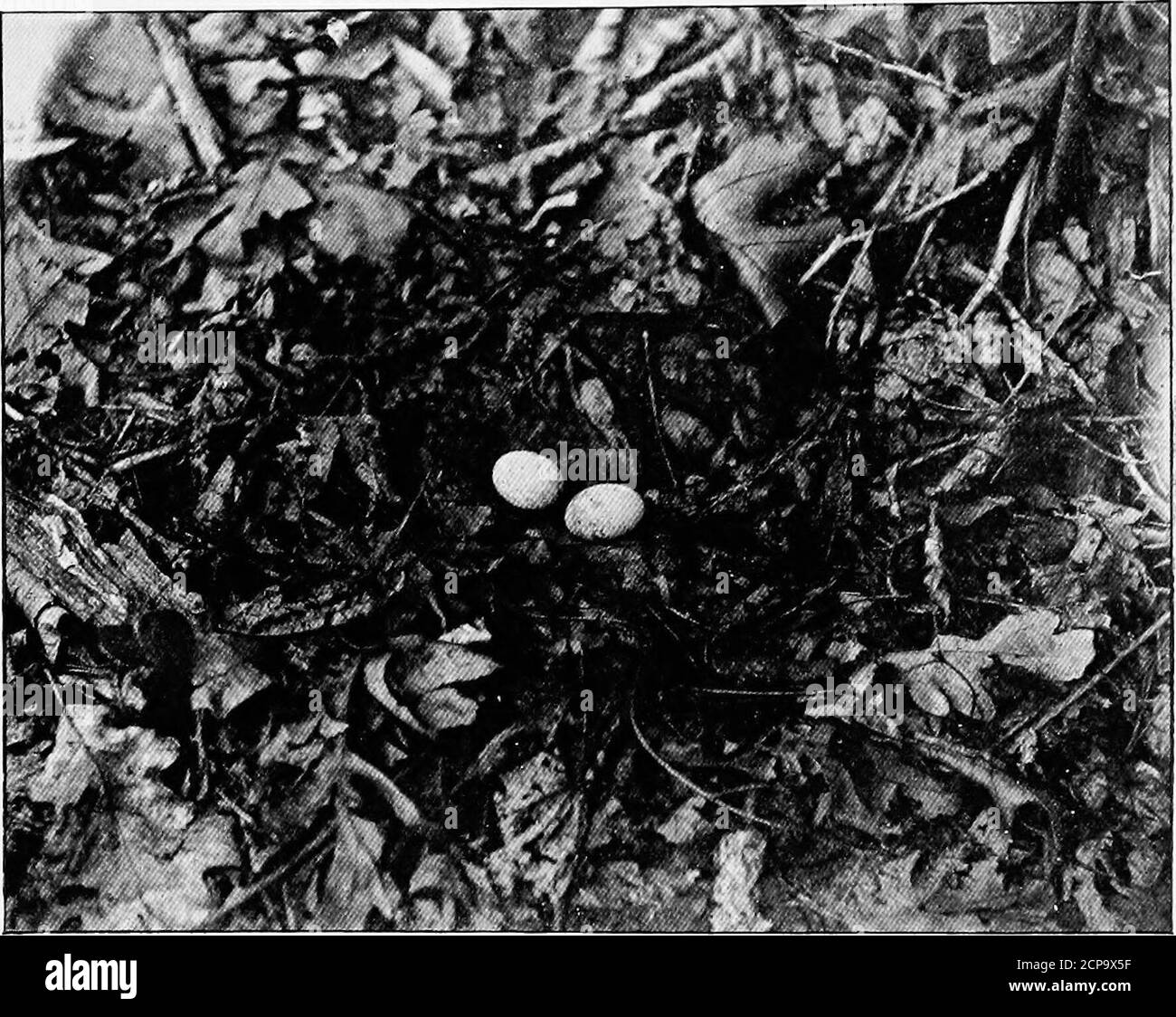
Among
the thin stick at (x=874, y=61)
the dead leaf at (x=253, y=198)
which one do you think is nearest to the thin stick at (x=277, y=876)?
the dead leaf at (x=253, y=198)

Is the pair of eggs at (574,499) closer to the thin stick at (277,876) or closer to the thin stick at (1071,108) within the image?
the thin stick at (277,876)

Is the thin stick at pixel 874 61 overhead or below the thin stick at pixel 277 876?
overhead

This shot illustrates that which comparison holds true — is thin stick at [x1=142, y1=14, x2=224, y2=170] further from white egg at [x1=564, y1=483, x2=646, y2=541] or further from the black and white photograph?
white egg at [x1=564, y1=483, x2=646, y2=541]

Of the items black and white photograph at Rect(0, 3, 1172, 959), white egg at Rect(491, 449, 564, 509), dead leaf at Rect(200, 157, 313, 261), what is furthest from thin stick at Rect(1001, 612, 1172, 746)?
dead leaf at Rect(200, 157, 313, 261)

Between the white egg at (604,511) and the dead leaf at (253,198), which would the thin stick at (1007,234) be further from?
the dead leaf at (253,198)

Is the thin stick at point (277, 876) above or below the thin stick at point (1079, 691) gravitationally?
below

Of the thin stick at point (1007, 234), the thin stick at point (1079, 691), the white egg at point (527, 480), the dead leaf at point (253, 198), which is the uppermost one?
the dead leaf at point (253, 198)

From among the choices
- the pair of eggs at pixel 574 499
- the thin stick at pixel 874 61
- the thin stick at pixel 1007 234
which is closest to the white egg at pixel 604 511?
the pair of eggs at pixel 574 499
